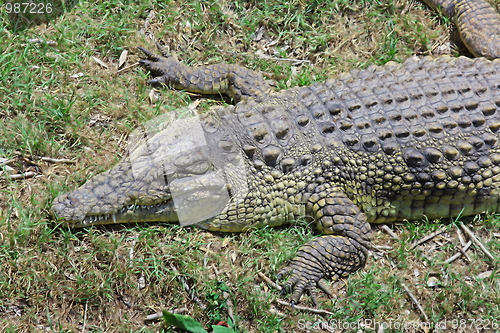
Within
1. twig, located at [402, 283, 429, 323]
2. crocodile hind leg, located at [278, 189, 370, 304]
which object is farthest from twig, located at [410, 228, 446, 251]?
crocodile hind leg, located at [278, 189, 370, 304]

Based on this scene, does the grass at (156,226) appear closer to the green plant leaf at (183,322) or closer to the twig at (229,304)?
the twig at (229,304)

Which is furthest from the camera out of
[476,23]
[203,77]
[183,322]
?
[476,23]

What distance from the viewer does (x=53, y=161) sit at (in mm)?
4055

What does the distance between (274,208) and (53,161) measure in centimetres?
200

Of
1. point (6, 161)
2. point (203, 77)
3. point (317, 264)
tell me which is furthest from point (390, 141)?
point (6, 161)

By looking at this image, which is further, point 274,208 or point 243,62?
point 243,62

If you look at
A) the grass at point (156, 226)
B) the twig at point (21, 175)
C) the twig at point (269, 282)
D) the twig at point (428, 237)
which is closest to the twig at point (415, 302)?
the grass at point (156, 226)

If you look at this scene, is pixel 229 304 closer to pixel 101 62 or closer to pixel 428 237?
pixel 428 237

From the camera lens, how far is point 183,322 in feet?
10.9

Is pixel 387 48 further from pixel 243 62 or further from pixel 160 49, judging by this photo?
pixel 160 49

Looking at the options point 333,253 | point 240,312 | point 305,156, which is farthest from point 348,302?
point 305,156

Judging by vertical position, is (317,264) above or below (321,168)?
below

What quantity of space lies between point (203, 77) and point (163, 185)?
147cm

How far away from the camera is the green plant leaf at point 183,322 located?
3.30 metres
